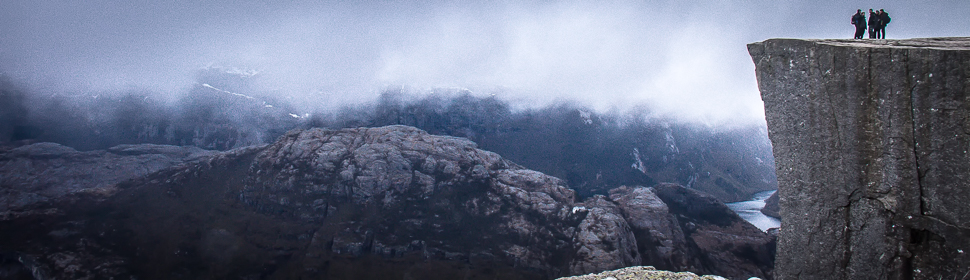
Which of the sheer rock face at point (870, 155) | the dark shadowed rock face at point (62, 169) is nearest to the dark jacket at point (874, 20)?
the sheer rock face at point (870, 155)

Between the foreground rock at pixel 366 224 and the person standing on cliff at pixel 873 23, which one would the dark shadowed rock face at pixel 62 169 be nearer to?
the foreground rock at pixel 366 224

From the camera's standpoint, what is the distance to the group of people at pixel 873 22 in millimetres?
16297

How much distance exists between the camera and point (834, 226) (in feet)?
33.9

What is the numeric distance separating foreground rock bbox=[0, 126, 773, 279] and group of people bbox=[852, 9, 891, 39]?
96319mm

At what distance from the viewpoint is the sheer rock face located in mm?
8641

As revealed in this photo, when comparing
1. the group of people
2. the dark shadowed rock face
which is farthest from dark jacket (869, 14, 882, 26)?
the dark shadowed rock face

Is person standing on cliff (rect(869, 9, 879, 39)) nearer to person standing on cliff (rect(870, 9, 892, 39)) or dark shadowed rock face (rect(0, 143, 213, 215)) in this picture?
person standing on cliff (rect(870, 9, 892, 39))

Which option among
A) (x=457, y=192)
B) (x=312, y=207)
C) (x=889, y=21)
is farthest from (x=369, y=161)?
(x=889, y=21)

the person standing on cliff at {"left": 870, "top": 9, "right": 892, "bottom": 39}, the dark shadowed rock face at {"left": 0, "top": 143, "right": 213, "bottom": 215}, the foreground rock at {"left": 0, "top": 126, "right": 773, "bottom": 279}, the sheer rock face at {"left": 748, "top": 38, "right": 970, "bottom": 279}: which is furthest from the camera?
the dark shadowed rock face at {"left": 0, "top": 143, "right": 213, "bottom": 215}

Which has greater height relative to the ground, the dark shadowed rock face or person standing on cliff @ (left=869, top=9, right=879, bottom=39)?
A: person standing on cliff @ (left=869, top=9, right=879, bottom=39)

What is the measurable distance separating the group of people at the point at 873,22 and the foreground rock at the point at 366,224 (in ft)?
316

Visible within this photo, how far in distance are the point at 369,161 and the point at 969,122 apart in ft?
481

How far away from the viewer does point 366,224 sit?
128 meters

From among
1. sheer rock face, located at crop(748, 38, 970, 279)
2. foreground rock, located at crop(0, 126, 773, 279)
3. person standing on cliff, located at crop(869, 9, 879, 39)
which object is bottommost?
foreground rock, located at crop(0, 126, 773, 279)
